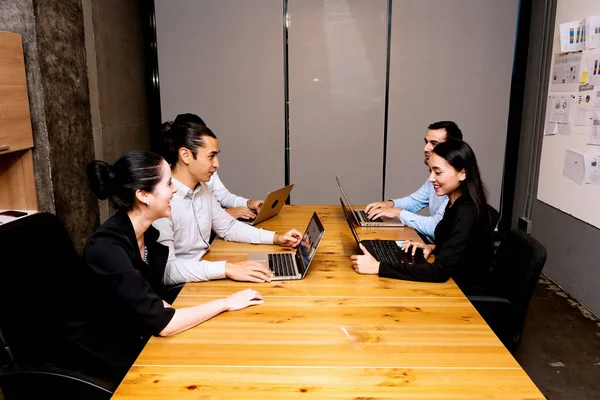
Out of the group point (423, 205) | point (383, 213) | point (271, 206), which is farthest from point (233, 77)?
point (383, 213)

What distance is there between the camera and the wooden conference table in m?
1.28

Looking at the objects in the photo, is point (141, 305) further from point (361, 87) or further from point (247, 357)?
point (361, 87)

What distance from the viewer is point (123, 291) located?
159cm

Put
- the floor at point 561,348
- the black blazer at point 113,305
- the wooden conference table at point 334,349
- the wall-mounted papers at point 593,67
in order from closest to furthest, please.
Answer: the wooden conference table at point 334,349, the black blazer at point 113,305, the floor at point 561,348, the wall-mounted papers at point 593,67

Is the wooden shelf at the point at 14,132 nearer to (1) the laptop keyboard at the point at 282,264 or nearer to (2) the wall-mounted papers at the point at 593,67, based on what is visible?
(1) the laptop keyboard at the point at 282,264

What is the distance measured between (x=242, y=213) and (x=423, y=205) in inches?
51.3

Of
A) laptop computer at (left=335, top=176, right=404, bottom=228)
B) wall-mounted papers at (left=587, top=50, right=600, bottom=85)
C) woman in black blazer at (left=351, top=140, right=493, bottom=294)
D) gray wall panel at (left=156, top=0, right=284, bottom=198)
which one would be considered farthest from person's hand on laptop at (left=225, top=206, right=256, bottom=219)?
wall-mounted papers at (left=587, top=50, right=600, bottom=85)

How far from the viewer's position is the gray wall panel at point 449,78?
4.59 m

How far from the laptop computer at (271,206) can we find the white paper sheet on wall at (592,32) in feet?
7.43

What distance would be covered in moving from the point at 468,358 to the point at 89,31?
11.3 ft

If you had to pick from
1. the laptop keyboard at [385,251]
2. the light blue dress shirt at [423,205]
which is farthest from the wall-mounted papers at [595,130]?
the laptop keyboard at [385,251]

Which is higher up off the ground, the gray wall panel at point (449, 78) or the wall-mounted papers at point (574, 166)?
the gray wall panel at point (449, 78)

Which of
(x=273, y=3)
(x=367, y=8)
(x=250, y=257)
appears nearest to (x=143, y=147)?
(x=273, y=3)

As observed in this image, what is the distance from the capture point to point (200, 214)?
253cm
